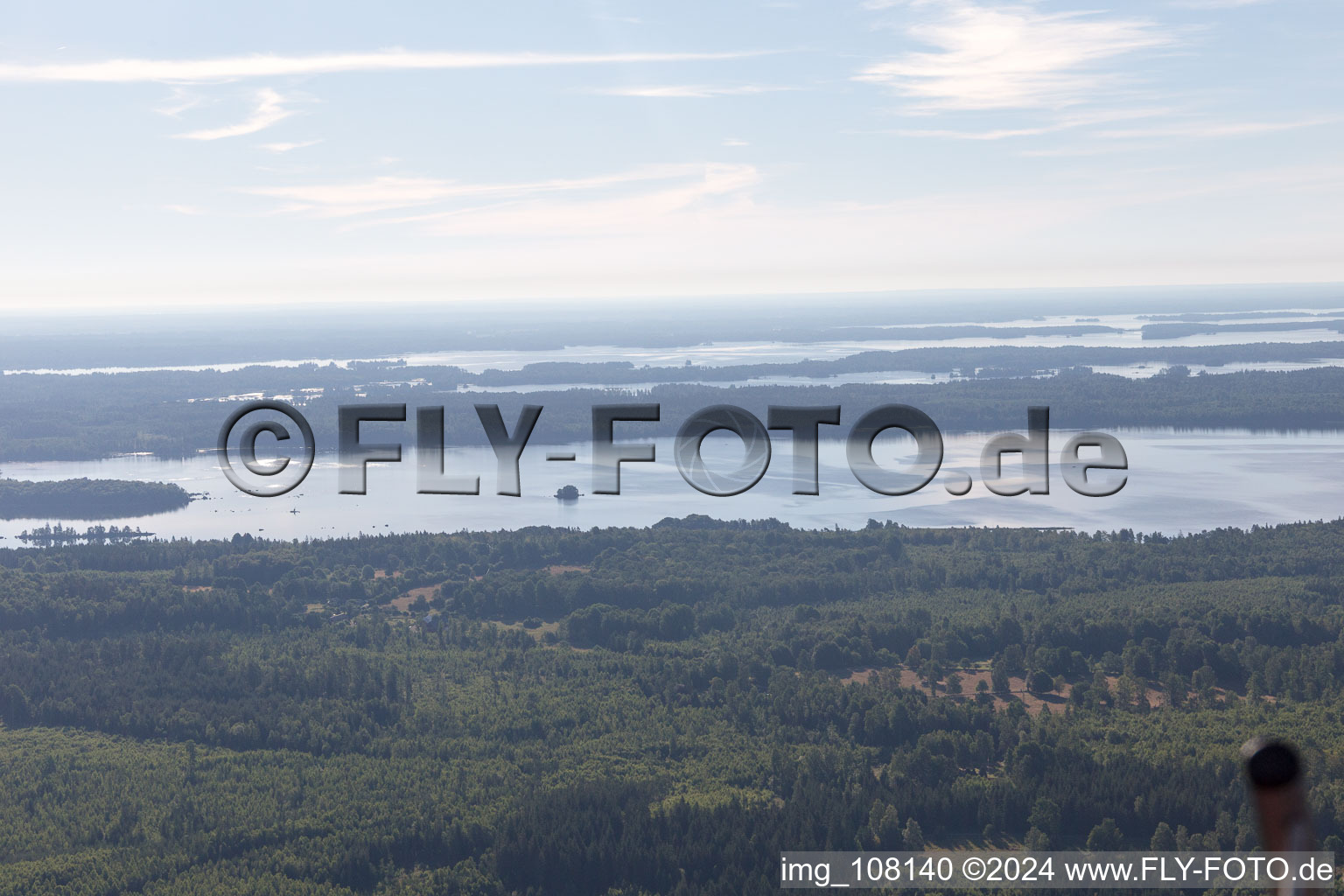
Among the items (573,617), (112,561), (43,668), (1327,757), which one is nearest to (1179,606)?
(1327,757)

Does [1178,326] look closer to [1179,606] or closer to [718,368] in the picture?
[718,368]

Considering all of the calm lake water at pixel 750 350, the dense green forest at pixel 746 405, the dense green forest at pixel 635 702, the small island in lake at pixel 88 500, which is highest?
the calm lake water at pixel 750 350

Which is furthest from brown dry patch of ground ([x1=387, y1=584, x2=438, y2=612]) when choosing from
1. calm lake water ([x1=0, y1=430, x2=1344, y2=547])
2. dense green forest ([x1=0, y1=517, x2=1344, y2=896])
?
calm lake water ([x1=0, y1=430, x2=1344, y2=547])

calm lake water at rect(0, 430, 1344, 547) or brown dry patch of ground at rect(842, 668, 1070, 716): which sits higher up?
calm lake water at rect(0, 430, 1344, 547)

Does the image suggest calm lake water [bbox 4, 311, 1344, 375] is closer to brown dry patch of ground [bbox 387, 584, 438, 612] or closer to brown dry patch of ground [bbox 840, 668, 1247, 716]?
brown dry patch of ground [bbox 387, 584, 438, 612]

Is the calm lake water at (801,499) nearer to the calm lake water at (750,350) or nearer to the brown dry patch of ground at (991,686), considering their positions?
the brown dry patch of ground at (991,686)

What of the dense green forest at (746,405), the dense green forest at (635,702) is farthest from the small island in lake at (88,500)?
the dense green forest at (635,702)
